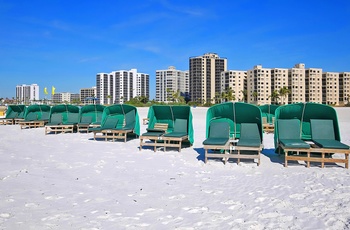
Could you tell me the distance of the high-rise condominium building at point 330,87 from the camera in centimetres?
11212

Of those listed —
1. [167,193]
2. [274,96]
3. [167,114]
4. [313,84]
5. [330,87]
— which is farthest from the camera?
[330,87]

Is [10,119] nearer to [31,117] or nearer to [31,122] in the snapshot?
[31,117]

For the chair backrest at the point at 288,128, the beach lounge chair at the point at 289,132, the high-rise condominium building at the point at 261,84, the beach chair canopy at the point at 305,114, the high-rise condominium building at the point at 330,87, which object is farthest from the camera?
the high-rise condominium building at the point at 330,87

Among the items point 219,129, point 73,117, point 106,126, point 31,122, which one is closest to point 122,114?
point 106,126

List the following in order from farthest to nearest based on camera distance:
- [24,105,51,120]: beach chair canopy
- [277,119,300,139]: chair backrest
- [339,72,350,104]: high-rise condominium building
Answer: [339,72,350,104]: high-rise condominium building < [24,105,51,120]: beach chair canopy < [277,119,300,139]: chair backrest

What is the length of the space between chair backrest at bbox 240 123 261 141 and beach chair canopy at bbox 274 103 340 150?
2.01 feet

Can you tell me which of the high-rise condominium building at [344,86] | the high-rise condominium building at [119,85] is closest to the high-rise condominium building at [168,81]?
the high-rise condominium building at [119,85]

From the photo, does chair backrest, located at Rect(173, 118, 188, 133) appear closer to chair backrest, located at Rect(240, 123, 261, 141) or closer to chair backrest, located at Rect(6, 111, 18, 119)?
chair backrest, located at Rect(240, 123, 261, 141)

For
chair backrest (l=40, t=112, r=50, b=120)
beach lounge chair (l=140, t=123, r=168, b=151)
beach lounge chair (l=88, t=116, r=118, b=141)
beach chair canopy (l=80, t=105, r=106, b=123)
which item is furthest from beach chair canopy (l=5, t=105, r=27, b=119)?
beach lounge chair (l=140, t=123, r=168, b=151)

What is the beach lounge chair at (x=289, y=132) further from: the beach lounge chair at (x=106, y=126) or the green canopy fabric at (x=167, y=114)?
the beach lounge chair at (x=106, y=126)

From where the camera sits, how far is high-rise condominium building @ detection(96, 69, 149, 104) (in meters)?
147

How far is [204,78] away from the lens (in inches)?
5123

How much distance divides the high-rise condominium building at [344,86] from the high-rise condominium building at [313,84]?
28.3 ft

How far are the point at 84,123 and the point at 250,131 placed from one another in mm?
10670
